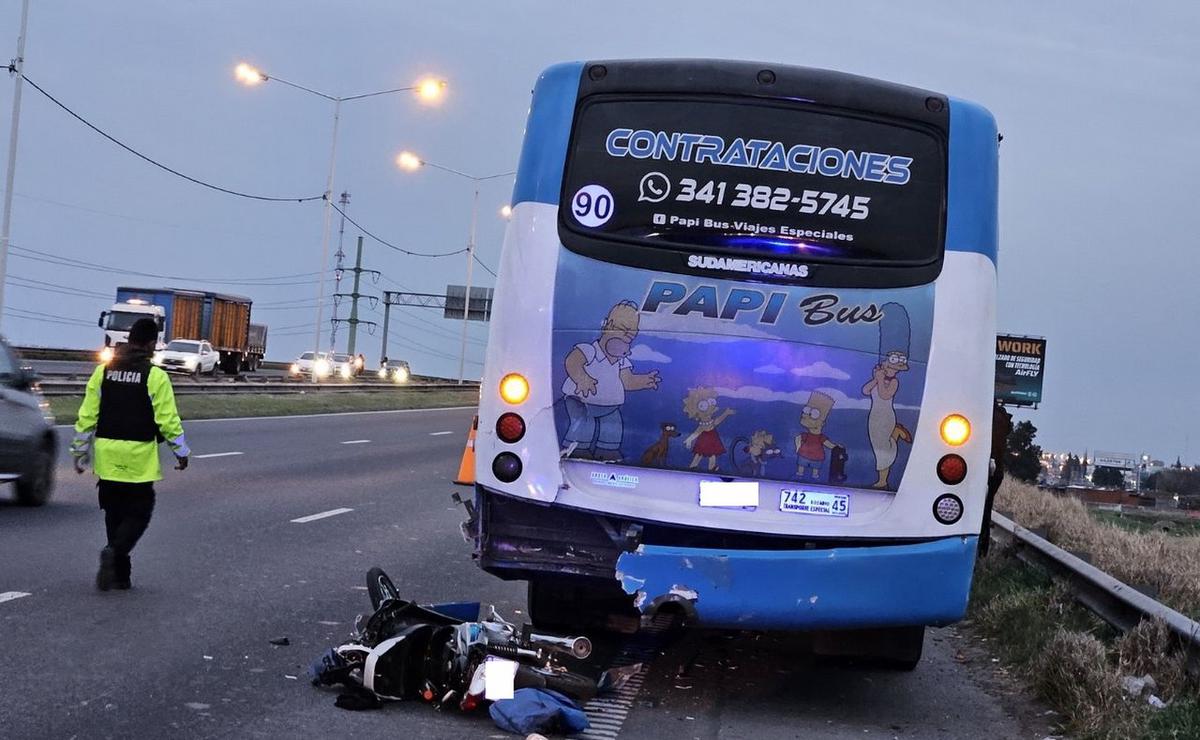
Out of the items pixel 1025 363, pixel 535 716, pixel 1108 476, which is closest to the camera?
pixel 535 716

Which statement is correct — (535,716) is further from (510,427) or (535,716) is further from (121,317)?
(121,317)

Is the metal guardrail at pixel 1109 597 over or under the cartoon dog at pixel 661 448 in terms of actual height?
under

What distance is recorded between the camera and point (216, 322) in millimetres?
65875

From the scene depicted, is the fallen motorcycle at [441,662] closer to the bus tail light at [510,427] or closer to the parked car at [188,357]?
the bus tail light at [510,427]

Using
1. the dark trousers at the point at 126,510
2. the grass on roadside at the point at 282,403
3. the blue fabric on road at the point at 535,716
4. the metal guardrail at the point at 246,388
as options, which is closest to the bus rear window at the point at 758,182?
the blue fabric on road at the point at 535,716

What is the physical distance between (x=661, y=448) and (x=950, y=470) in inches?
55.1

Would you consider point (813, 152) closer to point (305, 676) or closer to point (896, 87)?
point (896, 87)

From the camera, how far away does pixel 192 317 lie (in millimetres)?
63500

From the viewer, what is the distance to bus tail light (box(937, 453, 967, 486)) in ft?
25.5

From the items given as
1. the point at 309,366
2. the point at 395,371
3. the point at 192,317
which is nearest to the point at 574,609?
the point at 192,317

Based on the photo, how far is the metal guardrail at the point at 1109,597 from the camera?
8047 mm

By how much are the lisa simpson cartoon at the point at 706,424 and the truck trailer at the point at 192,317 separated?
5008 centimetres

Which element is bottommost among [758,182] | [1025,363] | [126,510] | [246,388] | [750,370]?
[126,510]

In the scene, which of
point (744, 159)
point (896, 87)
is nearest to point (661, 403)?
point (744, 159)
